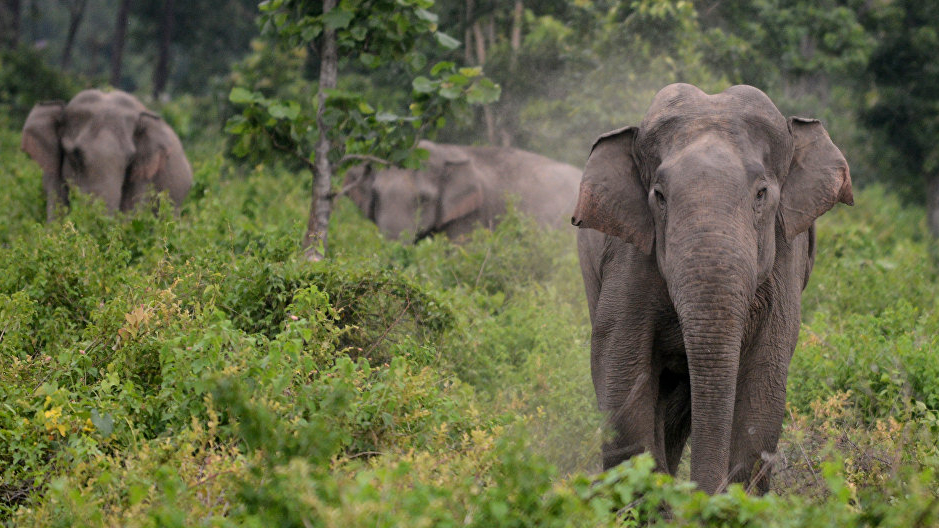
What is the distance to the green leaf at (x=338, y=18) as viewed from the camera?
806 cm

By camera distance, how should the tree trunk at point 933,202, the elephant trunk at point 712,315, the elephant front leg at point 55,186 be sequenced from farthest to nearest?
the tree trunk at point 933,202, the elephant front leg at point 55,186, the elephant trunk at point 712,315

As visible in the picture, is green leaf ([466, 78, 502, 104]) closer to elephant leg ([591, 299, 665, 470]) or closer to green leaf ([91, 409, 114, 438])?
elephant leg ([591, 299, 665, 470])

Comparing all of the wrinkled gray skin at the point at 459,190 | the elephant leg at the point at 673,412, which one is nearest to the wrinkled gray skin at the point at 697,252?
the elephant leg at the point at 673,412

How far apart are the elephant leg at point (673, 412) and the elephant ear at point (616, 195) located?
0.90 meters

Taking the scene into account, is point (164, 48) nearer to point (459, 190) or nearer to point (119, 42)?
point (119, 42)

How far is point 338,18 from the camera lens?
26.5 feet

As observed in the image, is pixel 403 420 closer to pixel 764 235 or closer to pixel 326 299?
pixel 326 299

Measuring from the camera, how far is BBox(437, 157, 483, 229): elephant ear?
14156 millimetres

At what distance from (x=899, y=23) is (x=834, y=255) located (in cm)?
836

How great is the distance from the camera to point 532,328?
27.2 feet

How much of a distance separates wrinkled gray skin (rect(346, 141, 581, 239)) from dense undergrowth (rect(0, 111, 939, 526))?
4.19 m

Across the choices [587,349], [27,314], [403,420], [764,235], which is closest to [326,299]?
[403,420]

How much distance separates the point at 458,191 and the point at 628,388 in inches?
355

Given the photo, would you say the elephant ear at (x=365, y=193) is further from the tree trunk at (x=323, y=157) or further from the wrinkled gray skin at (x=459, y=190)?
the tree trunk at (x=323, y=157)
